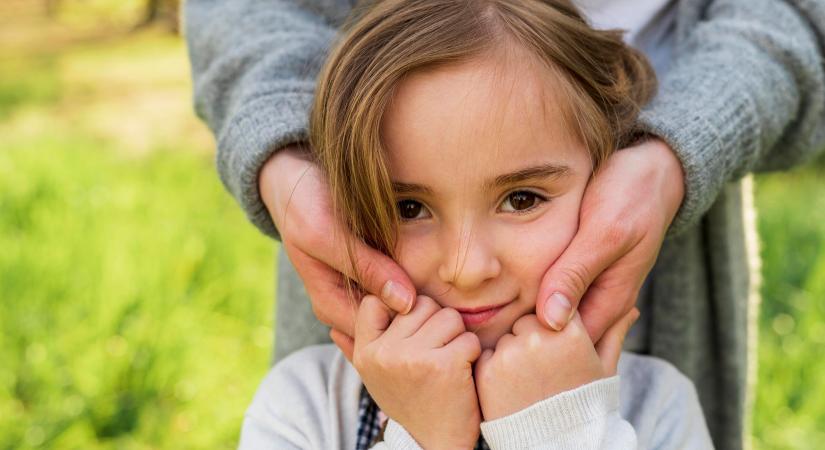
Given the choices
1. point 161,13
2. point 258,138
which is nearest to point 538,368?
point 258,138

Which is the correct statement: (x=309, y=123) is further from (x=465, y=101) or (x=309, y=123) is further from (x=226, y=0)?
(x=226, y=0)

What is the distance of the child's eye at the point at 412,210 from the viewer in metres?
1.37

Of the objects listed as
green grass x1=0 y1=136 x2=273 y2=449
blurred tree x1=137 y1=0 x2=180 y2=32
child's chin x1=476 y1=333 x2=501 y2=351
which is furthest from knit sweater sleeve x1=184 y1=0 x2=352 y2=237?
blurred tree x1=137 y1=0 x2=180 y2=32

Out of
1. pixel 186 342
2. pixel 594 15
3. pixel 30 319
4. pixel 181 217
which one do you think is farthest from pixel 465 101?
pixel 181 217

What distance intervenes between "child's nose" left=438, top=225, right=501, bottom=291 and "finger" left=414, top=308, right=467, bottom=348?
0.15 feet

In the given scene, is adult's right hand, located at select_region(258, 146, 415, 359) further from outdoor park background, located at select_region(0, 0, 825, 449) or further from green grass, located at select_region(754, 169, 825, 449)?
green grass, located at select_region(754, 169, 825, 449)

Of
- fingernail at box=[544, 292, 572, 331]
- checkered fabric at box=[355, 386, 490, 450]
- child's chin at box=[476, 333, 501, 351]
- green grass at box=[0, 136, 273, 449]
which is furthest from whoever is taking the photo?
green grass at box=[0, 136, 273, 449]

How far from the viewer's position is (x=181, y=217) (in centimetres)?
369

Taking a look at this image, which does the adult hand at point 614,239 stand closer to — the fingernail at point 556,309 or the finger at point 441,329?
the fingernail at point 556,309

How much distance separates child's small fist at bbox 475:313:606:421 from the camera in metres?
1.31

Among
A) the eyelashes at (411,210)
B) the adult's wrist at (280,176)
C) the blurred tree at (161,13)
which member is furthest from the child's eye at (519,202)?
the blurred tree at (161,13)

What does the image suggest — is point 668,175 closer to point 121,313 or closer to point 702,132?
point 702,132

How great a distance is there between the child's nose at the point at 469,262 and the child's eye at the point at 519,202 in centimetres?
6

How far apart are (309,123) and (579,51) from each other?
0.44 meters
